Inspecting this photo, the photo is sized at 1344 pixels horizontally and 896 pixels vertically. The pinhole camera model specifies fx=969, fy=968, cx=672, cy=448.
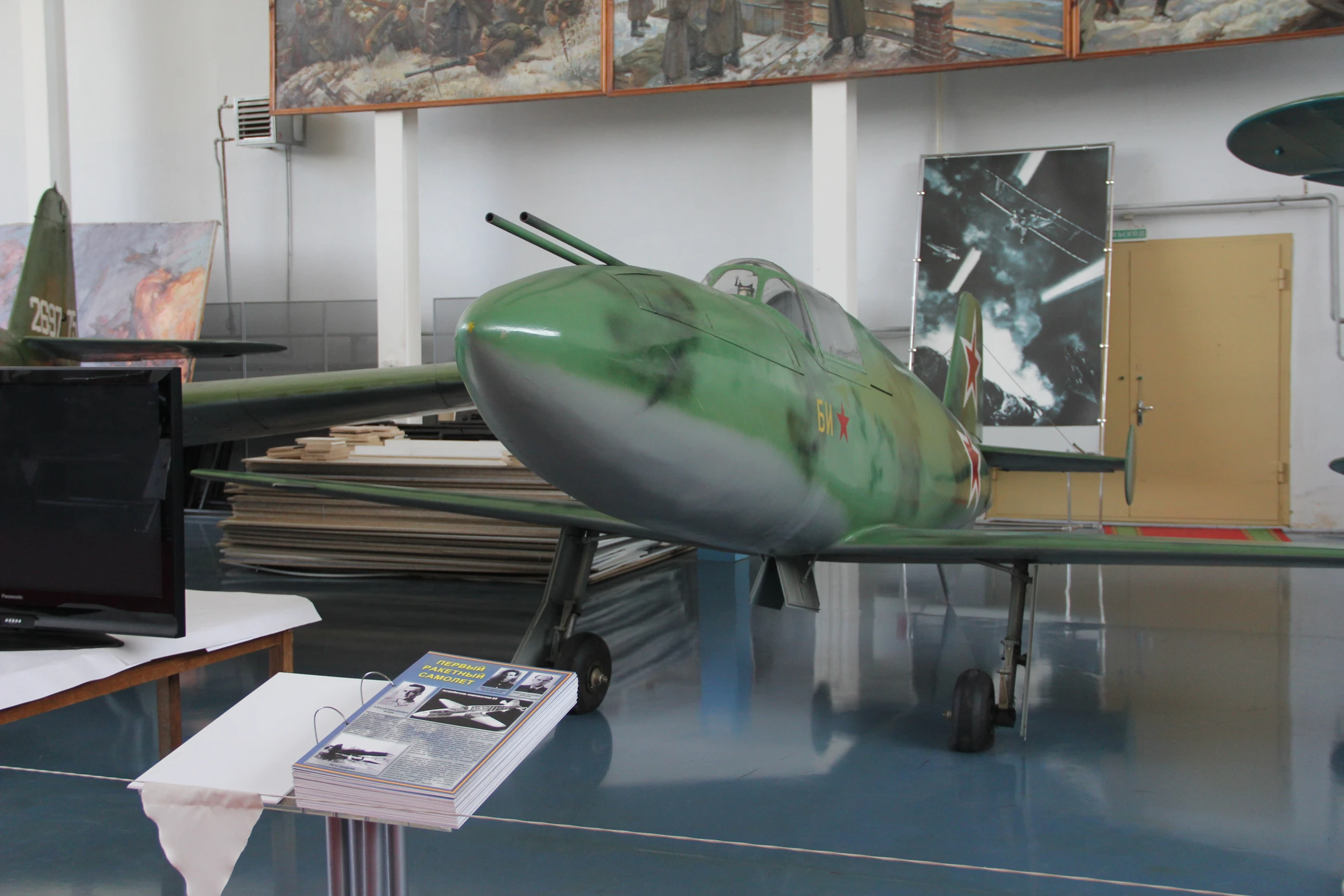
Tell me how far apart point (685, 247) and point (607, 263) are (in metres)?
8.26

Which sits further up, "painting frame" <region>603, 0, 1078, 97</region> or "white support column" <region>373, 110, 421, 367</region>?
"painting frame" <region>603, 0, 1078, 97</region>

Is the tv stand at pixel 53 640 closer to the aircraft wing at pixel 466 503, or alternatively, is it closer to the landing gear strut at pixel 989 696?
the aircraft wing at pixel 466 503

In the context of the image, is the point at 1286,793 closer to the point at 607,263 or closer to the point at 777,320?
the point at 777,320

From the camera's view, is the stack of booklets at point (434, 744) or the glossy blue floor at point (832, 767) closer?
the stack of booklets at point (434, 744)

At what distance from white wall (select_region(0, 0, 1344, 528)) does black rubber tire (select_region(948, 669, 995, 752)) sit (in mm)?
7081

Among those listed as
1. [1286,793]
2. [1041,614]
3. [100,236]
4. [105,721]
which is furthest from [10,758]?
[100,236]

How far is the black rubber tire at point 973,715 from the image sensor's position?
332cm

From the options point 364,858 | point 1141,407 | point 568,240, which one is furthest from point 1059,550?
point 1141,407

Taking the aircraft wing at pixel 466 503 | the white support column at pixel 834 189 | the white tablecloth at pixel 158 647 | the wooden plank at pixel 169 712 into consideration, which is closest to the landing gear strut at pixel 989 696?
the aircraft wing at pixel 466 503

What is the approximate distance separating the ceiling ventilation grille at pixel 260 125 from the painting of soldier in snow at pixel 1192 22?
873 centimetres

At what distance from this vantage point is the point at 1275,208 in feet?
29.8

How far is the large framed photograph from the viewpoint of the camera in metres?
8.65

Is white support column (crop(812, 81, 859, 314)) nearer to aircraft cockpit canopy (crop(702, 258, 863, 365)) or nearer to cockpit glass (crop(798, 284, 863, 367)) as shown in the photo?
cockpit glass (crop(798, 284, 863, 367))

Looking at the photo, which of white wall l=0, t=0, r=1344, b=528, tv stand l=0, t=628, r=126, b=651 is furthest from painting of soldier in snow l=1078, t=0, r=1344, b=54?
tv stand l=0, t=628, r=126, b=651
